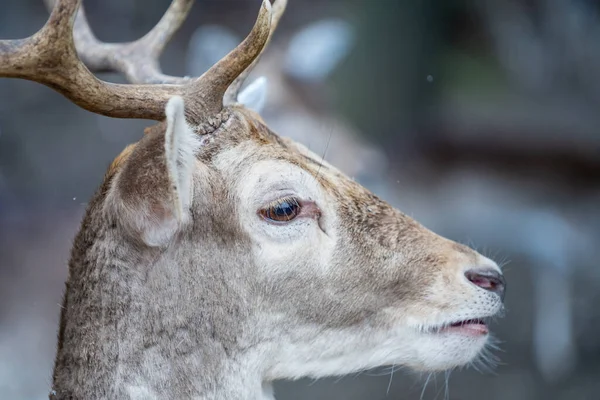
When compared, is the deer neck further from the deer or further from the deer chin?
the deer chin

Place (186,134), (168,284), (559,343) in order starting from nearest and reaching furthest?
(186,134)
(168,284)
(559,343)

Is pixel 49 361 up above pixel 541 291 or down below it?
below

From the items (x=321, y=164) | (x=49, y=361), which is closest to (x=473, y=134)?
(x=49, y=361)

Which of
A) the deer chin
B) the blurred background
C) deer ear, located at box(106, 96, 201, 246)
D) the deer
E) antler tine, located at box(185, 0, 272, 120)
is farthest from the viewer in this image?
the blurred background

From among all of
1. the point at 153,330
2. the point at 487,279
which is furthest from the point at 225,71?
the point at 487,279

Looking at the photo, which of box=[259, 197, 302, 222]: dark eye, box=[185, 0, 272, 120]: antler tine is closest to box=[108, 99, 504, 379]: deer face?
box=[259, 197, 302, 222]: dark eye

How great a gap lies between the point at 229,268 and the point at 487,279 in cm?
97

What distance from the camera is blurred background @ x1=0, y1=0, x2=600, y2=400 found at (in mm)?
7422

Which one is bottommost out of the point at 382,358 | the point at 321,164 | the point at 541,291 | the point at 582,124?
the point at 382,358

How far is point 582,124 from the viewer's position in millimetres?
8609

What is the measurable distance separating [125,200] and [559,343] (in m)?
5.58

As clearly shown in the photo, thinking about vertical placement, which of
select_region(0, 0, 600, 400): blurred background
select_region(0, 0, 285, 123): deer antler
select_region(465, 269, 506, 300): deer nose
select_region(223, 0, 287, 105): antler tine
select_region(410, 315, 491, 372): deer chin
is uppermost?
select_region(0, 0, 600, 400): blurred background

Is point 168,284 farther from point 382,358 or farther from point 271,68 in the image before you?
point 271,68

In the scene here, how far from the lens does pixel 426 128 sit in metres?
9.48
